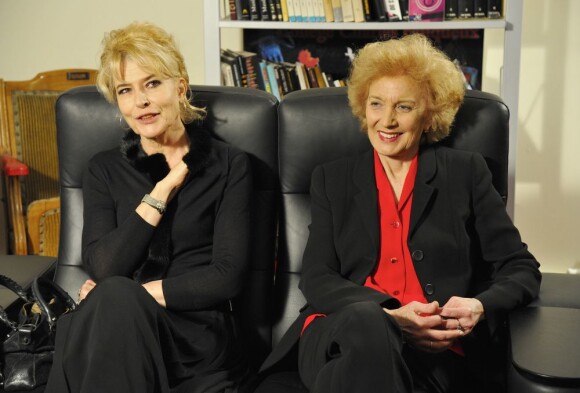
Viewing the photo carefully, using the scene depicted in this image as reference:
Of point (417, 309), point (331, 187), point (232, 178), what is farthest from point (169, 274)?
point (417, 309)

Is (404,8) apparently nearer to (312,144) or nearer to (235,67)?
(235,67)

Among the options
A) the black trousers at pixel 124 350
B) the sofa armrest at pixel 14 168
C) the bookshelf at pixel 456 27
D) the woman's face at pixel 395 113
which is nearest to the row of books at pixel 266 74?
the bookshelf at pixel 456 27

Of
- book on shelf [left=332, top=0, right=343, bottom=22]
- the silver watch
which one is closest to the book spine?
book on shelf [left=332, top=0, right=343, bottom=22]

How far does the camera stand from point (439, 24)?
3229 millimetres

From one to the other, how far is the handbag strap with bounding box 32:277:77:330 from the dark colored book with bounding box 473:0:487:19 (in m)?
1.87

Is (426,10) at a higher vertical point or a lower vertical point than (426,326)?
higher

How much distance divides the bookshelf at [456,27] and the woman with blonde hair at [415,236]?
83cm

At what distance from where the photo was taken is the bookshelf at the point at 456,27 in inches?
122

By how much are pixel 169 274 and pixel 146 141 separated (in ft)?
1.12

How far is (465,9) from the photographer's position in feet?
10.6

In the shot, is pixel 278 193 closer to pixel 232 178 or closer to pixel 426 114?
pixel 232 178

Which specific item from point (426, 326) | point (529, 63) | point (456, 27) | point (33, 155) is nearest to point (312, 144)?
point (426, 326)

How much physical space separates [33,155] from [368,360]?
2.51m

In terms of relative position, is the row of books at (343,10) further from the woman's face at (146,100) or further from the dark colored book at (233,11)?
the woman's face at (146,100)
